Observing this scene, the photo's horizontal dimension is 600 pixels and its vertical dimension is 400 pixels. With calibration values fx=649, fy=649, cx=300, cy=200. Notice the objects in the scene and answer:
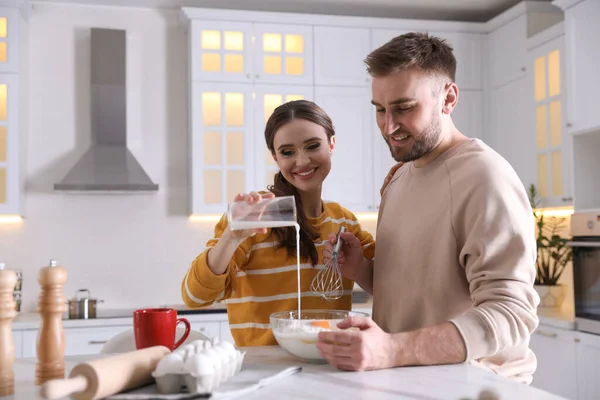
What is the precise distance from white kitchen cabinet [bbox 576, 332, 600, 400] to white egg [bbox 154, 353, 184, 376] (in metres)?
2.68

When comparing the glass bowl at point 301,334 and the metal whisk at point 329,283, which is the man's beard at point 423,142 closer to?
the metal whisk at point 329,283

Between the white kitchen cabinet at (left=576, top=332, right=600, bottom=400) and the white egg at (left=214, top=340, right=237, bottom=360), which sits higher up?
the white egg at (left=214, top=340, right=237, bottom=360)

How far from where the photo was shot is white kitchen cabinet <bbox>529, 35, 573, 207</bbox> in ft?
12.4

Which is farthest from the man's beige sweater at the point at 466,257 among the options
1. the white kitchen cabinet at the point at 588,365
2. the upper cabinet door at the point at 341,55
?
the upper cabinet door at the point at 341,55

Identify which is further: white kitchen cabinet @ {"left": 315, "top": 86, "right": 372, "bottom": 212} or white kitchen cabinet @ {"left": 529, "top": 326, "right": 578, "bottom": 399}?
white kitchen cabinet @ {"left": 315, "top": 86, "right": 372, "bottom": 212}

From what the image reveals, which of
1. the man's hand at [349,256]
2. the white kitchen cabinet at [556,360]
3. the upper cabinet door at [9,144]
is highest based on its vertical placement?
the upper cabinet door at [9,144]

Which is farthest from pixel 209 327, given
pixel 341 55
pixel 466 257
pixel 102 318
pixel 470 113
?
pixel 466 257

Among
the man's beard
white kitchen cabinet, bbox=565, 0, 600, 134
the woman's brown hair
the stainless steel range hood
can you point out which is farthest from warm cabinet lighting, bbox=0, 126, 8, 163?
white kitchen cabinet, bbox=565, 0, 600, 134

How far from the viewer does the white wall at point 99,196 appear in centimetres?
425

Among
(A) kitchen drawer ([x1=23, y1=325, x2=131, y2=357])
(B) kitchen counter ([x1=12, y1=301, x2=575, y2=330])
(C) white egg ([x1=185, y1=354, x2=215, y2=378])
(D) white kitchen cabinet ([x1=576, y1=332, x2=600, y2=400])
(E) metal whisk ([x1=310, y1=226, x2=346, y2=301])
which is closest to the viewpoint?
(C) white egg ([x1=185, y1=354, x2=215, y2=378])

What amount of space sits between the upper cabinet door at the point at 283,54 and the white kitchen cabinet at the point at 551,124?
4.77ft

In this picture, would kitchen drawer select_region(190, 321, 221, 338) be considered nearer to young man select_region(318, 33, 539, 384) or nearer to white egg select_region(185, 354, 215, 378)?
young man select_region(318, 33, 539, 384)

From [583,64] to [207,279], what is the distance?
2749 mm

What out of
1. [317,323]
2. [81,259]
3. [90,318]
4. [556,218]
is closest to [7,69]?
[81,259]
